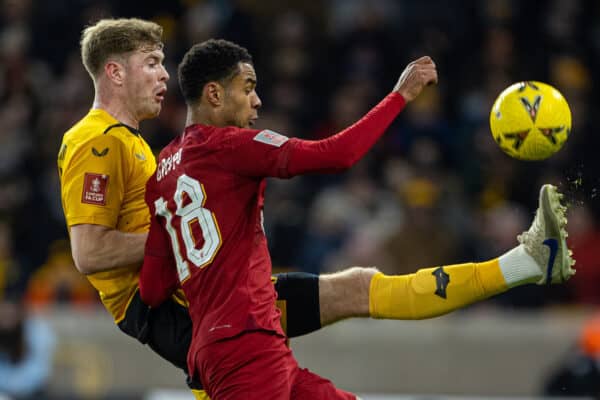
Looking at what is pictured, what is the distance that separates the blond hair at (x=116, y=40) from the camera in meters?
5.96

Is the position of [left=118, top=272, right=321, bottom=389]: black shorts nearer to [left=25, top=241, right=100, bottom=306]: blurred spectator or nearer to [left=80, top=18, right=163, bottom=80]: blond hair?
[left=80, top=18, right=163, bottom=80]: blond hair

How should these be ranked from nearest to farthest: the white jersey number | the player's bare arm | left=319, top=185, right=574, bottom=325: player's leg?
the white jersey number, left=319, top=185, right=574, bottom=325: player's leg, the player's bare arm

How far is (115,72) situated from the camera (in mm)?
5965

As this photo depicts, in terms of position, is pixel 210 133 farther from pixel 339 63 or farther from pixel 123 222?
pixel 339 63

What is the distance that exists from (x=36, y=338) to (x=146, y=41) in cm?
492

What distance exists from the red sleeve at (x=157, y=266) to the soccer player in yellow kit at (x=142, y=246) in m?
0.13

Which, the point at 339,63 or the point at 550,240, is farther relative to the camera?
the point at 339,63

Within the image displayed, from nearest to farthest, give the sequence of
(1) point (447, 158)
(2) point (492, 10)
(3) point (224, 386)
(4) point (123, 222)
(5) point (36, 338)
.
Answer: (3) point (224, 386) < (4) point (123, 222) < (5) point (36, 338) < (1) point (447, 158) < (2) point (492, 10)

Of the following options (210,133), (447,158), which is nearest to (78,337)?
(447,158)

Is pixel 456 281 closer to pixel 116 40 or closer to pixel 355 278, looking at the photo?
pixel 355 278

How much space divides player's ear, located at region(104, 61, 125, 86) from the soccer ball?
6.17 ft

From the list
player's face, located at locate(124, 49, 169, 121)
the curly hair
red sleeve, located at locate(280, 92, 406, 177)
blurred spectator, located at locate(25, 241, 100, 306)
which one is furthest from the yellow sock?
blurred spectator, located at locate(25, 241, 100, 306)

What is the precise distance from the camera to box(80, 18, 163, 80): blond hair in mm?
5957

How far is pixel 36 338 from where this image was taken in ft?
33.6
